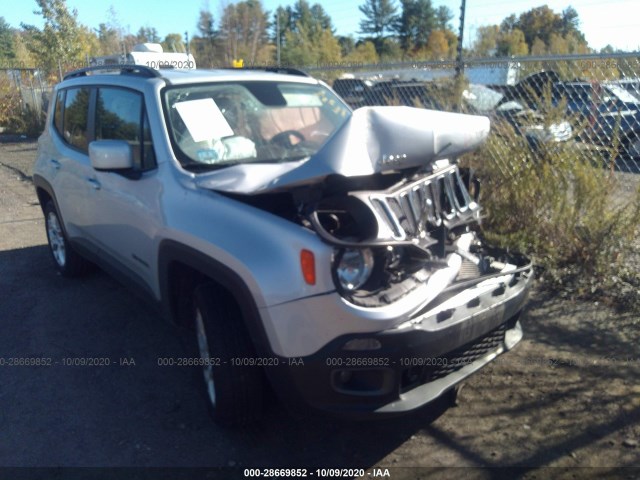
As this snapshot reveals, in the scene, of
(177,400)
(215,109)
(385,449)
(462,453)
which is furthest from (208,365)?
(215,109)

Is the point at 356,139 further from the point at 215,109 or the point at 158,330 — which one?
the point at 158,330

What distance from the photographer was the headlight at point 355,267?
113 inches

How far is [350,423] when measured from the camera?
354 centimetres

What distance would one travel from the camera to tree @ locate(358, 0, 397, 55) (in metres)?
55.3

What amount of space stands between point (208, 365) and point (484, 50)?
25.6 ft

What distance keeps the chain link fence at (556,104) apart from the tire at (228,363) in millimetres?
3591

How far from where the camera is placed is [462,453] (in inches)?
128

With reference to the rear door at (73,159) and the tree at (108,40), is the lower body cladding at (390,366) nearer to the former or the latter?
the rear door at (73,159)

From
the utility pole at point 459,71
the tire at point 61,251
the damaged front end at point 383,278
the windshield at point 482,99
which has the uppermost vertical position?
the utility pole at point 459,71

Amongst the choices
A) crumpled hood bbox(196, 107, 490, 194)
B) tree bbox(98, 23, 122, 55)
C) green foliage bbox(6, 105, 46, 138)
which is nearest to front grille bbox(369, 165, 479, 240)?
crumpled hood bbox(196, 107, 490, 194)

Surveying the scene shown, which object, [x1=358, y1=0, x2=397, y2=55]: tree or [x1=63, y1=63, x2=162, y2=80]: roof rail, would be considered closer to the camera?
[x1=63, y1=63, x2=162, y2=80]: roof rail

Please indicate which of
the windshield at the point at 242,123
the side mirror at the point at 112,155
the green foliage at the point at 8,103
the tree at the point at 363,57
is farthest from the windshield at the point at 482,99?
the green foliage at the point at 8,103

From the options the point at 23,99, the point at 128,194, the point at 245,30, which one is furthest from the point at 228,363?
the point at 245,30

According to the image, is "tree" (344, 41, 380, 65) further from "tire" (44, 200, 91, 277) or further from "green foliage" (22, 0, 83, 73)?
"green foliage" (22, 0, 83, 73)
